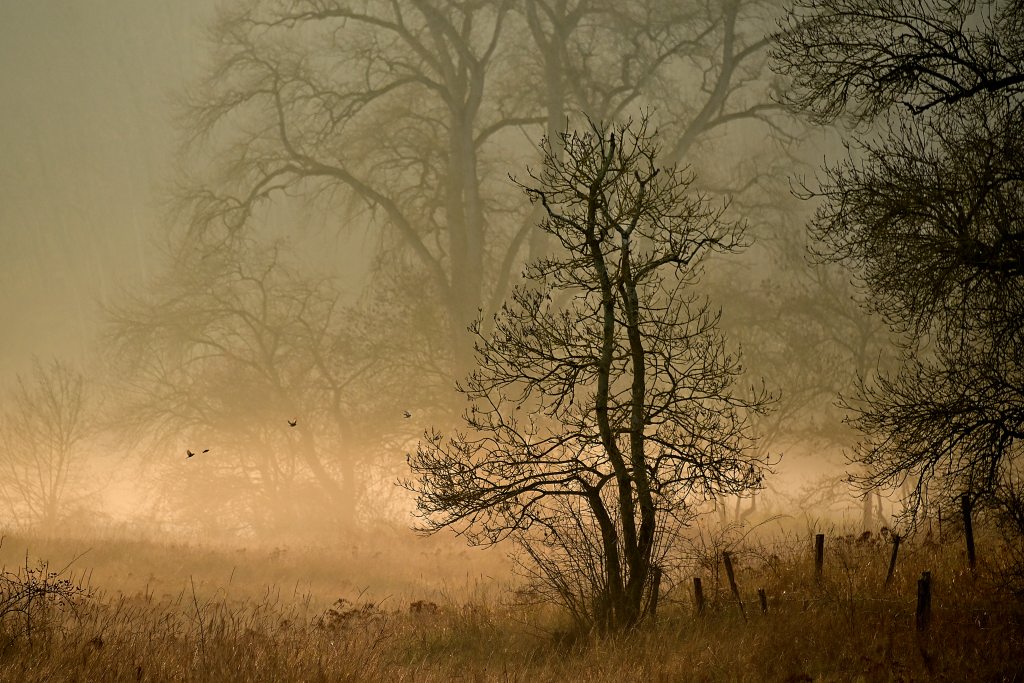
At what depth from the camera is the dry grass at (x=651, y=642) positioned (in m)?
6.30

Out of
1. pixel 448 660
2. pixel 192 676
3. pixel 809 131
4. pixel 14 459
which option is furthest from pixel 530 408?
pixel 14 459

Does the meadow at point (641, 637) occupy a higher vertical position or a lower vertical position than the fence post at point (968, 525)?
lower

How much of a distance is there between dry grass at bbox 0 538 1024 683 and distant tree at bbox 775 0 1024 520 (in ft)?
3.78

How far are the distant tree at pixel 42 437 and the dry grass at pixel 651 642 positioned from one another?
19.4 meters

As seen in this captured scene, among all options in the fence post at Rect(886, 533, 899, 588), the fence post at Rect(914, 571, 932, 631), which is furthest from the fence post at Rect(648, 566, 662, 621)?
the fence post at Rect(886, 533, 899, 588)

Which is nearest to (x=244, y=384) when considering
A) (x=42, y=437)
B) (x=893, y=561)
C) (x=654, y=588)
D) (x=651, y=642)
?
(x=42, y=437)

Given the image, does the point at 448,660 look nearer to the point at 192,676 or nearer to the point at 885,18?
the point at 192,676

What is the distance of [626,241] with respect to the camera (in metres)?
7.34

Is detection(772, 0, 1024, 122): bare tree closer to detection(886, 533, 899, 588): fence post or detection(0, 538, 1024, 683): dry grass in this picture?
detection(886, 533, 899, 588): fence post

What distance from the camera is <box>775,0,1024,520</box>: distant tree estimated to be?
736cm

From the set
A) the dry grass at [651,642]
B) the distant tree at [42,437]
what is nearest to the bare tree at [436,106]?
the distant tree at [42,437]

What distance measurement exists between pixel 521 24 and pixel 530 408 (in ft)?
36.0

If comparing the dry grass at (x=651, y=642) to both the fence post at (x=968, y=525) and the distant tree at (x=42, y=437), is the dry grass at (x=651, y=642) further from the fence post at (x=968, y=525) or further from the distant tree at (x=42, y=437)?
the distant tree at (x=42, y=437)

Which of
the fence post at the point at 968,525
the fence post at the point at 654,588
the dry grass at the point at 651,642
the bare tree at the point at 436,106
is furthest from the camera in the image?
the bare tree at the point at 436,106
